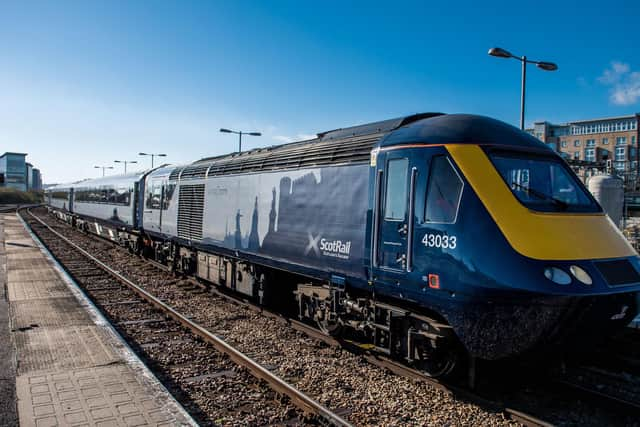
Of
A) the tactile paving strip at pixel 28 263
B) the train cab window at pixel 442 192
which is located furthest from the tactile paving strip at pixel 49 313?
the train cab window at pixel 442 192

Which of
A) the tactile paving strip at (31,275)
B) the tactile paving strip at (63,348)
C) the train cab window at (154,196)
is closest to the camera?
the tactile paving strip at (63,348)

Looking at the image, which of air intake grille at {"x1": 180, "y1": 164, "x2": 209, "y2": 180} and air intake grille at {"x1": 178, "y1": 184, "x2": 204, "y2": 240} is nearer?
air intake grille at {"x1": 178, "y1": 184, "x2": 204, "y2": 240}

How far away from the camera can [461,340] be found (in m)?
5.47

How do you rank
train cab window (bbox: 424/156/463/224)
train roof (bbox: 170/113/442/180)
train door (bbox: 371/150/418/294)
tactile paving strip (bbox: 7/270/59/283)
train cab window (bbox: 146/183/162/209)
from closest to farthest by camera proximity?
train cab window (bbox: 424/156/463/224) → train door (bbox: 371/150/418/294) → train roof (bbox: 170/113/442/180) → tactile paving strip (bbox: 7/270/59/283) → train cab window (bbox: 146/183/162/209)

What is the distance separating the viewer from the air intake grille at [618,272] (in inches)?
206

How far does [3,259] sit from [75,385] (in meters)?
14.1

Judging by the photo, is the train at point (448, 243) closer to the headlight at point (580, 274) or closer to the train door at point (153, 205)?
the headlight at point (580, 274)

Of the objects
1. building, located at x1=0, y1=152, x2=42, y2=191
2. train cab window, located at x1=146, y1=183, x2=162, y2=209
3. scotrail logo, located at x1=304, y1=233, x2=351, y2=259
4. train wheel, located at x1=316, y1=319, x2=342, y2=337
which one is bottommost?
train wheel, located at x1=316, y1=319, x2=342, y2=337

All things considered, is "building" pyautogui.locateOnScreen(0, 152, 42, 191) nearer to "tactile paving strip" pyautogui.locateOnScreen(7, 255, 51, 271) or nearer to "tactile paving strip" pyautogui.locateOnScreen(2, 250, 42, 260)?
"tactile paving strip" pyautogui.locateOnScreen(2, 250, 42, 260)

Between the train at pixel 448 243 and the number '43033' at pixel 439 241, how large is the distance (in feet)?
0.05

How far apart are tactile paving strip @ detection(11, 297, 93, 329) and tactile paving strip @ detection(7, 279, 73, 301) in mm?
488

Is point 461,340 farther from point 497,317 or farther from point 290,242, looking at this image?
point 290,242

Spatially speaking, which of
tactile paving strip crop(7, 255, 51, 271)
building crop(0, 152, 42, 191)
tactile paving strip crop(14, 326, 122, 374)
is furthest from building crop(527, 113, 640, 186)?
building crop(0, 152, 42, 191)

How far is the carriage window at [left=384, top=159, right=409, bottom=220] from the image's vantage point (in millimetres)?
6133
